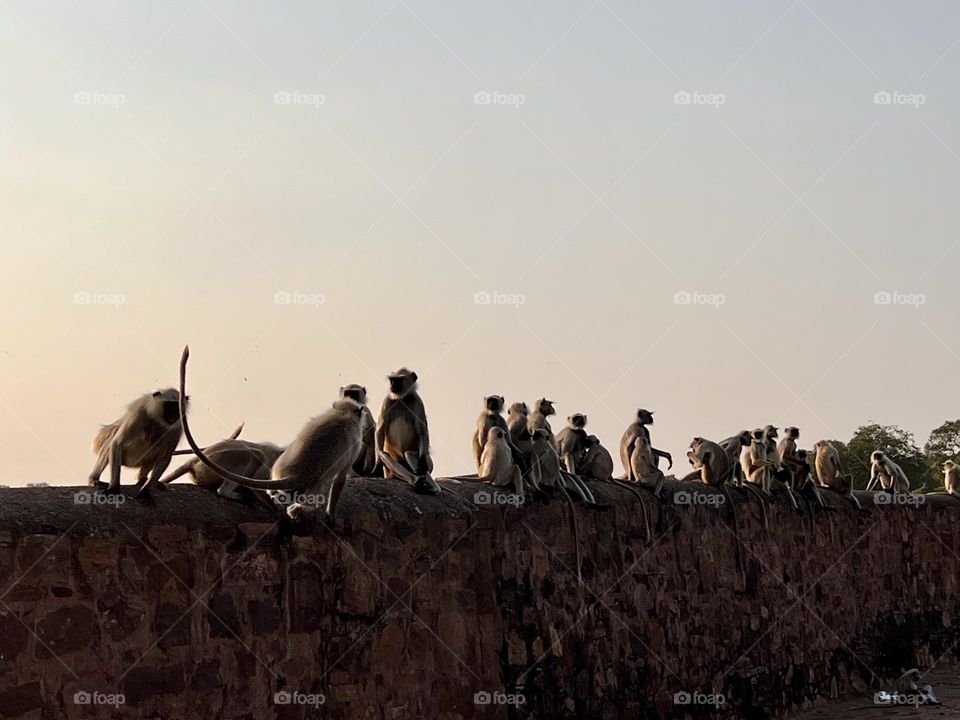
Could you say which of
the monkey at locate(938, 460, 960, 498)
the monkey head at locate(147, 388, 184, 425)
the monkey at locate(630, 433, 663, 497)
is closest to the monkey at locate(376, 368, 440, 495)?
the monkey head at locate(147, 388, 184, 425)

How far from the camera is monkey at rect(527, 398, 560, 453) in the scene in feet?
33.7

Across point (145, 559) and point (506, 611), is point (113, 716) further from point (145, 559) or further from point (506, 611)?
point (506, 611)

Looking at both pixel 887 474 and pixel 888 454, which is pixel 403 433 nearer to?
pixel 887 474

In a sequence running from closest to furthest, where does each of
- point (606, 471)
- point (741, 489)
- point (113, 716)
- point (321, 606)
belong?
point (113, 716)
point (321, 606)
point (606, 471)
point (741, 489)

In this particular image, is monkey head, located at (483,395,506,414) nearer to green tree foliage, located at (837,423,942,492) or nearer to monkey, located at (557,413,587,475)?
monkey, located at (557,413,587,475)

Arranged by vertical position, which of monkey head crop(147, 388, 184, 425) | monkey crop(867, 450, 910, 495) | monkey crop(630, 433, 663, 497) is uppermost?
monkey crop(867, 450, 910, 495)

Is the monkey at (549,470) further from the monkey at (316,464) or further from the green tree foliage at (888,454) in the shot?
the green tree foliage at (888,454)

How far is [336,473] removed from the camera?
20.8 ft

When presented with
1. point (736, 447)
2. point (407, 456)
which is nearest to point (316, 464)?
point (407, 456)

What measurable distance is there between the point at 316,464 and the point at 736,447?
8.75m

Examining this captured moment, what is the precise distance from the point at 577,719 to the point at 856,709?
16.7 ft

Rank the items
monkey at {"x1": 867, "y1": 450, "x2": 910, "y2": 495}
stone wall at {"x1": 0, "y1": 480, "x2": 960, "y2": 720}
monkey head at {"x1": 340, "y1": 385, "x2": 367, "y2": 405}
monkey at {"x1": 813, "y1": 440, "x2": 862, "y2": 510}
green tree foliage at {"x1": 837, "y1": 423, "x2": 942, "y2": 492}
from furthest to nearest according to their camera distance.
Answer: green tree foliage at {"x1": 837, "y1": 423, "x2": 942, "y2": 492} → monkey at {"x1": 867, "y1": 450, "x2": 910, "y2": 495} → monkey at {"x1": 813, "y1": 440, "x2": 862, "y2": 510} → monkey head at {"x1": 340, "y1": 385, "x2": 367, "y2": 405} → stone wall at {"x1": 0, "y1": 480, "x2": 960, "y2": 720}

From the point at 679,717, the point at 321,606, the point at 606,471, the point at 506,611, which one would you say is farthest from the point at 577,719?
the point at 606,471

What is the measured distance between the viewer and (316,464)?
623 cm
